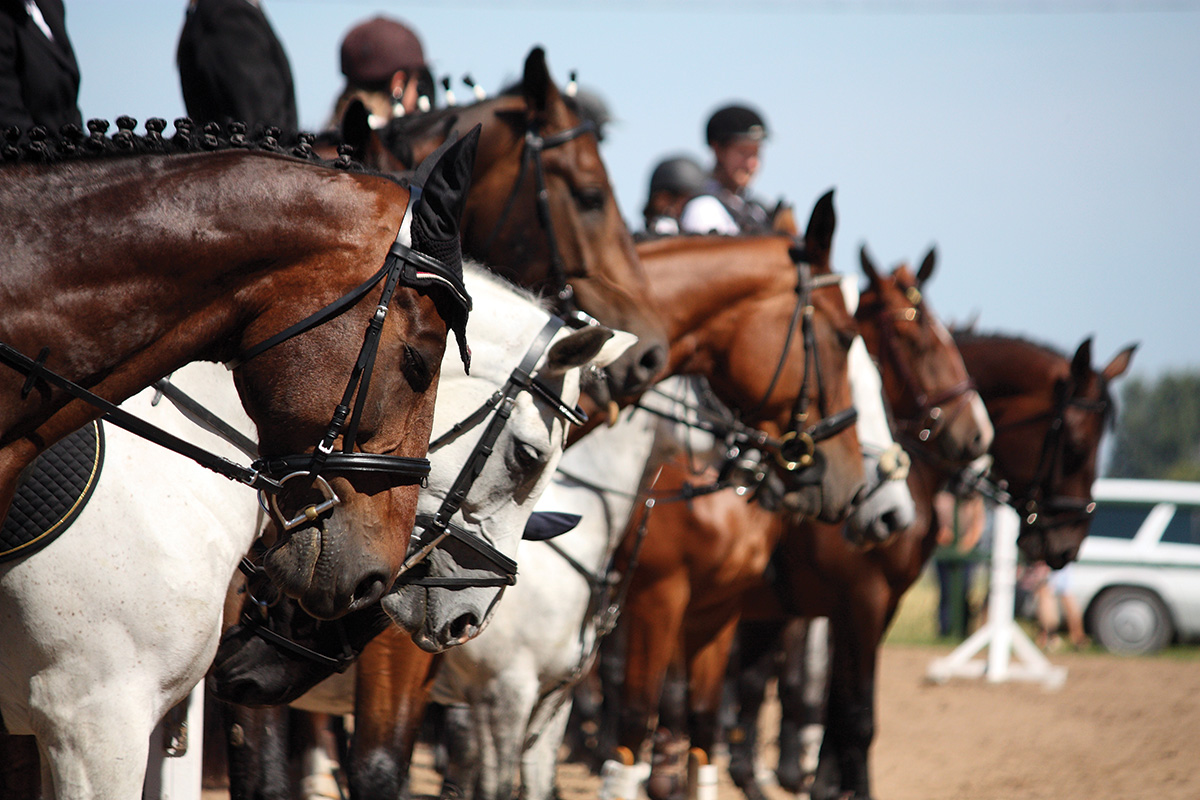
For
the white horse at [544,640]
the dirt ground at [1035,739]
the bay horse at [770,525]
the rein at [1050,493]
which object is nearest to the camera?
the white horse at [544,640]

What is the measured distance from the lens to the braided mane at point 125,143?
2352 mm

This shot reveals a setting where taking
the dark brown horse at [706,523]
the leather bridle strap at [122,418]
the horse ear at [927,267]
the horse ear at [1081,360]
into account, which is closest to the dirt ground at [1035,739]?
the dark brown horse at [706,523]

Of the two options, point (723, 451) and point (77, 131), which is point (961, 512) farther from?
point (77, 131)

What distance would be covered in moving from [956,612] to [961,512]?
1465 mm

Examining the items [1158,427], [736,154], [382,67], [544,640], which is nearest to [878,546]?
[736,154]

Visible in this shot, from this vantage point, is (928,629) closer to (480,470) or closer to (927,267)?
(927,267)

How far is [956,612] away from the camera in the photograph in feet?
58.0

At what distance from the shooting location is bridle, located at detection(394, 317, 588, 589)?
3455 mm

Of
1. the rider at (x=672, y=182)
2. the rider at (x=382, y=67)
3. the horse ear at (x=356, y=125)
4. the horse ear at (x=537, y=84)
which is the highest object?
the rider at (x=672, y=182)

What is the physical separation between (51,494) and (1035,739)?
31.8 feet

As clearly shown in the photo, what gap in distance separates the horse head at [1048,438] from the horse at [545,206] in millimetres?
4386

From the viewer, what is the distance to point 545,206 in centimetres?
469

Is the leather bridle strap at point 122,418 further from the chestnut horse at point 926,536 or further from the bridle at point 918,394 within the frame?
the bridle at point 918,394

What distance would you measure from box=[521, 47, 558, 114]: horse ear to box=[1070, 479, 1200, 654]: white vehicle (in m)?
14.5
